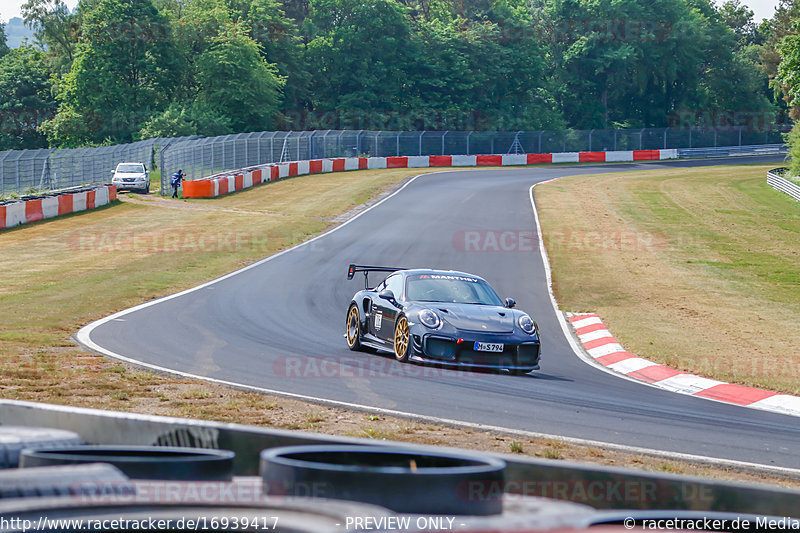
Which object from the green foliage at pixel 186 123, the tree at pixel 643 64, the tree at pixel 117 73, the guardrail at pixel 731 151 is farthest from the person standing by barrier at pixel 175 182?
the tree at pixel 643 64

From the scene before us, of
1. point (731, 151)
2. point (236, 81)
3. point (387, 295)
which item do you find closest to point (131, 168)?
point (236, 81)

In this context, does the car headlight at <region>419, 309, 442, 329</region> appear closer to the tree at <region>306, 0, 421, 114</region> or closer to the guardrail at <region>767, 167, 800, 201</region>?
the guardrail at <region>767, 167, 800, 201</region>

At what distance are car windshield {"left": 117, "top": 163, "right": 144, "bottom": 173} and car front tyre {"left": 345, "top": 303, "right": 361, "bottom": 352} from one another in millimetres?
35722

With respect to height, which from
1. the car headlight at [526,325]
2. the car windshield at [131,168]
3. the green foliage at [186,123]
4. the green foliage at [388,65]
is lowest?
the car headlight at [526,325]

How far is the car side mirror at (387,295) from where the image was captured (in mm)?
13695

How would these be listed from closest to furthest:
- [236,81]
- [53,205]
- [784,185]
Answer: [53,205] < [784,185] < [236,81]

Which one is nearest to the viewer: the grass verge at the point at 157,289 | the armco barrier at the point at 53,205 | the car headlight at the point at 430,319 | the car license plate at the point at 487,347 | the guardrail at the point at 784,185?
the grass verge at the point at 157,289

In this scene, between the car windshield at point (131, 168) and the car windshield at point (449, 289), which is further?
the car windshield at point (131, 168)

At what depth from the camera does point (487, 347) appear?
40.6 feet

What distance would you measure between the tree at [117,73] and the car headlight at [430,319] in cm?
6310

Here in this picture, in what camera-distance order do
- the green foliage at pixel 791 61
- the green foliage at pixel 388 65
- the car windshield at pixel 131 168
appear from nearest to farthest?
the green foliage at pixel 791 61, the car windshield at pixel 131 168, the green foliage at pixel 388 65

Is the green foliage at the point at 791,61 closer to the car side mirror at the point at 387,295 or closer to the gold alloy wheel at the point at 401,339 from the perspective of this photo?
the car side mirror at the point at 387,295

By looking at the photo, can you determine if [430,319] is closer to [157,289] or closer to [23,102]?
[157,289]

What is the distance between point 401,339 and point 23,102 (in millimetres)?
79270
